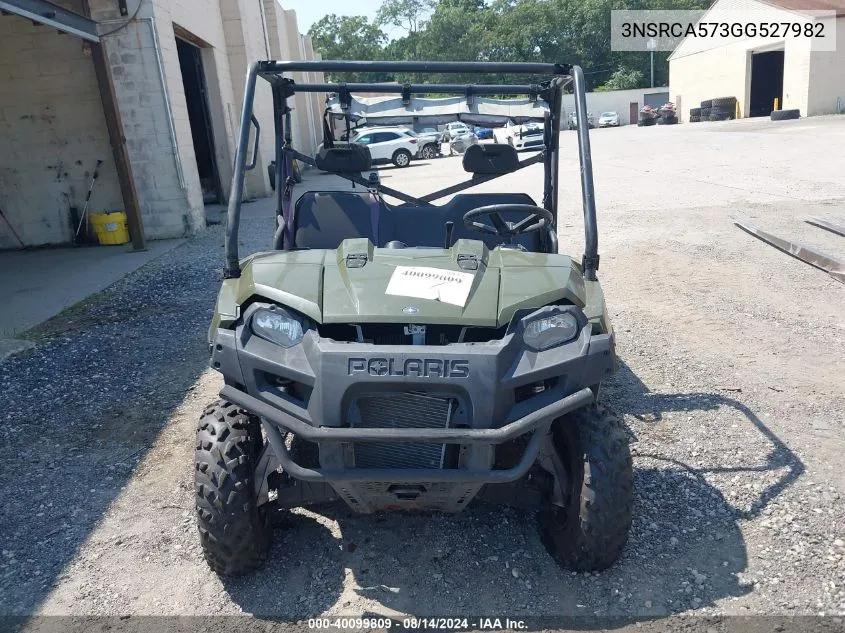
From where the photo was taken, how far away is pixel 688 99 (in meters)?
44.0

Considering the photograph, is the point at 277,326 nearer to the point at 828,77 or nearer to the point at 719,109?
the point at 828,77

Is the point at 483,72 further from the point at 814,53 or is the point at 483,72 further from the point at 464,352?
the point at 814,53

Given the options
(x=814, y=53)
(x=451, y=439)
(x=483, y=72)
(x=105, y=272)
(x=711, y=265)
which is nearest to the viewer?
(x=451, y=439)

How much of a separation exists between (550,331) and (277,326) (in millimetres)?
988

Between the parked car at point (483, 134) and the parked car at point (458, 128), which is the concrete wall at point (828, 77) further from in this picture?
the parked car at point (483, 134)

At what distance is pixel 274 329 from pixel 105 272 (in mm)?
7340

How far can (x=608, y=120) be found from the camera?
5169cm

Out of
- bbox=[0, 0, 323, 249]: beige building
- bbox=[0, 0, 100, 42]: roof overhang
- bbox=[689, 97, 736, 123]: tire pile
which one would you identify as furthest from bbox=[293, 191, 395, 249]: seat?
bbox=[689, 97, 736, 123]: tire pile

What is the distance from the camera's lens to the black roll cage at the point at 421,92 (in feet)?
10.0

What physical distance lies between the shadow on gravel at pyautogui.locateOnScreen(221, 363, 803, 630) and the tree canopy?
66.7 m

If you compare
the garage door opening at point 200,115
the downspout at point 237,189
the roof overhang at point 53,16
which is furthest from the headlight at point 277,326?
the garage door opening at point 200,115

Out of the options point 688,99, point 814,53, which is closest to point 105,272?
point 814,53

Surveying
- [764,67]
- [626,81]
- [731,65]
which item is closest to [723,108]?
[731,65]

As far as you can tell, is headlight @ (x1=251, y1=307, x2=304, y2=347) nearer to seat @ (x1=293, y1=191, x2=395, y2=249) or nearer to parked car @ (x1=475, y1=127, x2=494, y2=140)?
seat @ (x1=293, y1=191, x2=395, y2=249)
